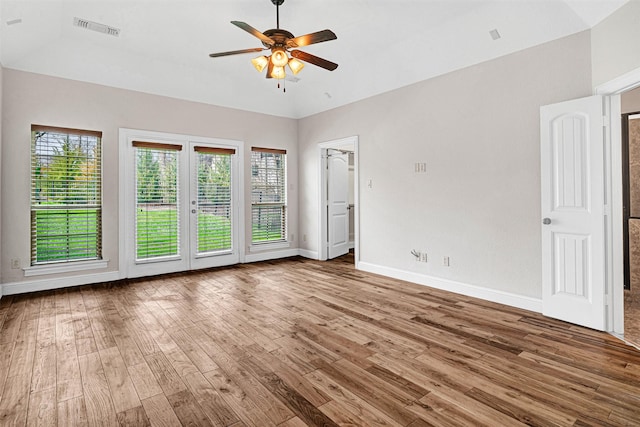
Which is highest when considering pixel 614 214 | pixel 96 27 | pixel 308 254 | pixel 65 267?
pixel 96 27

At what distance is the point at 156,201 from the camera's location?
5.42 m

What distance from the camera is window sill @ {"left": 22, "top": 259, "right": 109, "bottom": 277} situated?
14.7ft

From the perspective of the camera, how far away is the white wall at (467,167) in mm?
3635

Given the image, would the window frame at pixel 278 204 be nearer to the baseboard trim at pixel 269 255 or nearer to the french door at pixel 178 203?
the baseboard trim at pixel 269 255

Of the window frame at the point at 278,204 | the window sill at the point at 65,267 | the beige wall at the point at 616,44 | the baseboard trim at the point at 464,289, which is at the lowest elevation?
the baseboard trim at the point at 464,289

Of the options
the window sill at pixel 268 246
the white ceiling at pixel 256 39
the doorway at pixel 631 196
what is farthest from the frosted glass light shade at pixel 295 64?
the doorway at pixel 631 196

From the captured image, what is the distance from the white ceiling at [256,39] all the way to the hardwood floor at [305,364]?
3067 mm

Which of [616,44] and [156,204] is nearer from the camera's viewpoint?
[616,44]

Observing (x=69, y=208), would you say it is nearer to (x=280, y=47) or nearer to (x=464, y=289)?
(x=280, y=47)

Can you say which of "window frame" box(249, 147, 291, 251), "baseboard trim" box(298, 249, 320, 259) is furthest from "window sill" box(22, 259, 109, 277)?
"baseboard trim" box(298, 249, 320, 259)

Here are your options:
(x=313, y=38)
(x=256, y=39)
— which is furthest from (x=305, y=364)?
(x=256, y=39)

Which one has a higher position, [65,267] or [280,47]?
[280,47]

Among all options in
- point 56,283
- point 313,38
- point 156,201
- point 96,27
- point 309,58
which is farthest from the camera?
point 156,201

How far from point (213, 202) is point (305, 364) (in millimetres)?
4189
